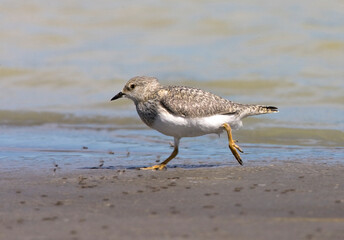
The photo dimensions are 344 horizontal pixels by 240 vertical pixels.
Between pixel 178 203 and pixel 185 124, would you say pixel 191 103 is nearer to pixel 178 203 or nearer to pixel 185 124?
pixel 185 124

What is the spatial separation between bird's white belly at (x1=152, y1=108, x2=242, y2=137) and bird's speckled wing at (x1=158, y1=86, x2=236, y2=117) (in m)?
0.07

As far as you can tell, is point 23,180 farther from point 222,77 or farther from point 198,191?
point 222,77

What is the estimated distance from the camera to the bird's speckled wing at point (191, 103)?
8398 mm

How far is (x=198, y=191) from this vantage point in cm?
664

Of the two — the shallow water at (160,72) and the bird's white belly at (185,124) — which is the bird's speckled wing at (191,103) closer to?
the bird's white belly at (185,124)

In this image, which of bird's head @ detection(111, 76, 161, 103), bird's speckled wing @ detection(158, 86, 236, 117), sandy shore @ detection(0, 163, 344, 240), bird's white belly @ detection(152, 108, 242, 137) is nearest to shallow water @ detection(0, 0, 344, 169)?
bird's white belly @ detection(152, 108, 242, 137)

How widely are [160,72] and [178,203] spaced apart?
421 inches

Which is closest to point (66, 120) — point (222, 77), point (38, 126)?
point (38, 126)

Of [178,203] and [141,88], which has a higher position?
[141,88]

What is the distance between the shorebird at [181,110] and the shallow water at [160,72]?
22.4 inches

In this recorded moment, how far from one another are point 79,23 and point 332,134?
10.9m

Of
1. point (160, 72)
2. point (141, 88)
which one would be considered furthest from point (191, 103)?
point (160, 72)

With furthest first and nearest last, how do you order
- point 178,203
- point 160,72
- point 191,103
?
point 160,72 < point 191,103 < point 178,203

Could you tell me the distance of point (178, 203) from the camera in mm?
6016
